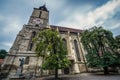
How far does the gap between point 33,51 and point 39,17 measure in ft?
43.1

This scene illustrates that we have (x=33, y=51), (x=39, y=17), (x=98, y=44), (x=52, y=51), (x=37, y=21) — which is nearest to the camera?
(x=52, y=51)

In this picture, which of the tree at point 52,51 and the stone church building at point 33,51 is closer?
the tree at point 52,51

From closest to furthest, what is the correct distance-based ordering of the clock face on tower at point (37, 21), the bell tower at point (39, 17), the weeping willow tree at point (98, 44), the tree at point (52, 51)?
1. the tree at point (52, 51)
2. the weeping willow tree at point (98, 44)
3. the bell tower at point (39, 17)
4. the clock face on tower at point (37, 21)

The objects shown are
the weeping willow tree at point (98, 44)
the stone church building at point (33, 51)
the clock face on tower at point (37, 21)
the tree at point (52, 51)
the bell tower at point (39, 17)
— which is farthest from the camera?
the clock face on tower at point (37, 21)

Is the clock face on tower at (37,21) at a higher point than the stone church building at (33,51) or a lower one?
higher

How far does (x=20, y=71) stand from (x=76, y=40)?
1815 cm

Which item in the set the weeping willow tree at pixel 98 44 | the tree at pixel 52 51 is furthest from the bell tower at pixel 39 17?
the weeping willow tree at pixel 98 44

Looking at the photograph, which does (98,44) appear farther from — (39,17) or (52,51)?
(39,17)

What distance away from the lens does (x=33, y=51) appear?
76.4ft

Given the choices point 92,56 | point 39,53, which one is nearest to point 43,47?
point 39,53

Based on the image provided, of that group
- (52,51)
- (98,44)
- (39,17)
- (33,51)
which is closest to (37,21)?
(39,17)

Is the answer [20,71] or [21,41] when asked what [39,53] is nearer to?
[20,71]

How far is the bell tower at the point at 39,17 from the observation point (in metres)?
29.1

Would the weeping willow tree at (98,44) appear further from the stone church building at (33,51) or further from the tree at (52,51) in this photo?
the tree at (52,51)
